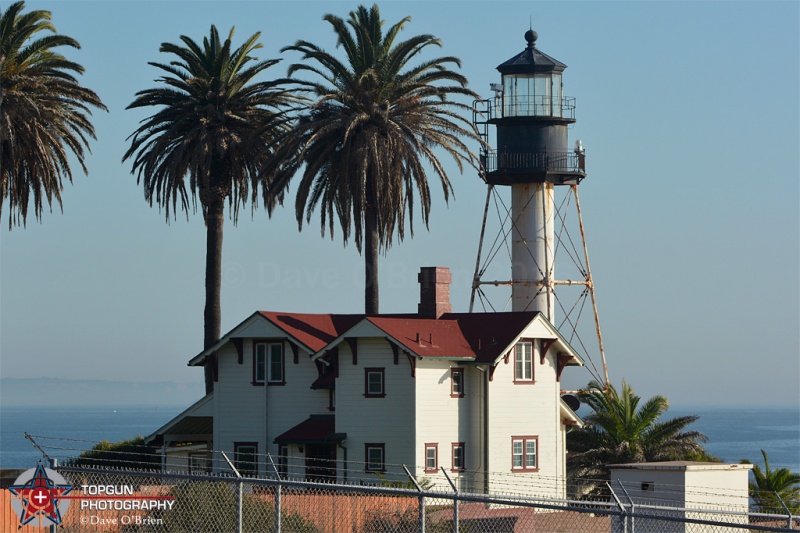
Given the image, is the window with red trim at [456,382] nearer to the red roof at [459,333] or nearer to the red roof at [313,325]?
the red roof at [459,333]

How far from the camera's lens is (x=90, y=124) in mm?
53438

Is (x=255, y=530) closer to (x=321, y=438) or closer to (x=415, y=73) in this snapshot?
(x=321, y=438)

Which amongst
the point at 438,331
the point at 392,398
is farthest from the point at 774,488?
the point at 392,398

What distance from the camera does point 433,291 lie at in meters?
51.3

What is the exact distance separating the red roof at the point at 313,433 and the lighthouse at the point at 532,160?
50.1ft

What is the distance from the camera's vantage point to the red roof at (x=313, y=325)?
49.3m

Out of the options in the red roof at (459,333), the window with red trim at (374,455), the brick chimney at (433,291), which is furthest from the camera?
the brick chimney at (433,291)

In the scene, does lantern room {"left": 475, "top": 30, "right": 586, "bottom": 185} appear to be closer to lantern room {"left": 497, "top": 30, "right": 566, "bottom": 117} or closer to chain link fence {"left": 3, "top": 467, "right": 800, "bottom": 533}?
lantern room {"left": 497, "top": 30, "right": 566, "bottom": 117}

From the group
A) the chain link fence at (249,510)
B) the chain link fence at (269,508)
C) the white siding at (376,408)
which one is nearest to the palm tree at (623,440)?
the white siding at (376,408)

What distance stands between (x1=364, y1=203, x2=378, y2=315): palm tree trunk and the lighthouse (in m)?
7.93

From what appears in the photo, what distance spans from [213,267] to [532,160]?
15.0 m

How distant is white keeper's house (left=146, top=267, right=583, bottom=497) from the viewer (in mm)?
46625

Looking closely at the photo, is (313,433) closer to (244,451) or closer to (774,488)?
(244,451)

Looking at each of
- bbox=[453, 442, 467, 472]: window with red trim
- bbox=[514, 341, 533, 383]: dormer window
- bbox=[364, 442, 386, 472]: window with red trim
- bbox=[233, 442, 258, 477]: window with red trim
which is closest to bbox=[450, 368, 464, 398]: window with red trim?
bbox=[453, 442, 467, 472]: window with red trim
